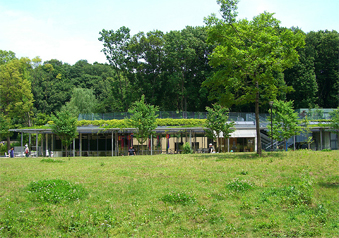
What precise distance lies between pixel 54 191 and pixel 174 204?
13.4 feet

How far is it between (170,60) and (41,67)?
3482cm

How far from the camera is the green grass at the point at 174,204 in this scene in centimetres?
830

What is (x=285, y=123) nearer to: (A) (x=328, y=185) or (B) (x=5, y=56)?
(A) (x=328, y=185)

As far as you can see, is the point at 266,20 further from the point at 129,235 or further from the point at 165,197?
the point at 129,235

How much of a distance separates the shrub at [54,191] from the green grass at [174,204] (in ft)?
0.10

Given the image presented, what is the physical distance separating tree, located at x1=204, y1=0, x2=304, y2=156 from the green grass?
22.4 feet

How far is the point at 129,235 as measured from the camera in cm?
817

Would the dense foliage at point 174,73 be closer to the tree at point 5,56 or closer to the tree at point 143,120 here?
the tree at point 5,56

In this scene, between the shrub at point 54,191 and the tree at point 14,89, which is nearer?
the shrub at point 54,191

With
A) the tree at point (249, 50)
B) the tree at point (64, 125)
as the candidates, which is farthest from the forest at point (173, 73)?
the tree at point (249, 50)

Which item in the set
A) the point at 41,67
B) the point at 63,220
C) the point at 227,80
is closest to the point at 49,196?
the point at 63,220

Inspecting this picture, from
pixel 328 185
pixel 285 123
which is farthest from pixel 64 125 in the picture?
pixel 328 185

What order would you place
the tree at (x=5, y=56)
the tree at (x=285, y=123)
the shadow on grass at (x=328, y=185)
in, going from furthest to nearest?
the tree at (x=5, y=56) < the tree at (x=285, y=123) < the shadow on grass at (x=328, y=185)

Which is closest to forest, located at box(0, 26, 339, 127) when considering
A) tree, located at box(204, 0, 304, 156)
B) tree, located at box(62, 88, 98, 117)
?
tree, located at box(62, 88, 98, 117)
